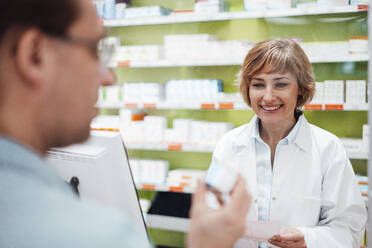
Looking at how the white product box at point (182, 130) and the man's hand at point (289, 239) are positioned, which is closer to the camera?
the man's hand at point (289, 239)

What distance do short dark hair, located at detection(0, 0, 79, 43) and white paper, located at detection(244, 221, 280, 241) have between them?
3.86 feet

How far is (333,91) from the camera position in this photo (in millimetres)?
3182

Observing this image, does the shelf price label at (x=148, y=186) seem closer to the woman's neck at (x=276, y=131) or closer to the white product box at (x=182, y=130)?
the white product box at (x=182, y=130)

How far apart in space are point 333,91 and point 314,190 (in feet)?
5.69

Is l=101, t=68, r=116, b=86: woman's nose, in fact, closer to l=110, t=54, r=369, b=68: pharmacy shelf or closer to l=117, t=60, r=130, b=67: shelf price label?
l=110, t=54, r=369, b=68: pharmacy shelf

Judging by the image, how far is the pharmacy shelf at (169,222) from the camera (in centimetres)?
391

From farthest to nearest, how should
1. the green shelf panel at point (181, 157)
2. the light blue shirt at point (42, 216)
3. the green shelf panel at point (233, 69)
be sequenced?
1. the green shelf panel at point (181, 157)
2. the green shelf panel at point (233, 69)
3. the light blue shirt at point (42, 216)

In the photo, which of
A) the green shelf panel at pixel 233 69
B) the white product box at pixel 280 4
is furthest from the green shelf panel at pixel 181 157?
the white product box at pixel 280 4

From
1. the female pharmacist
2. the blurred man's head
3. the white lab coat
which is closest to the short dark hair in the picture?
the blurred man's head

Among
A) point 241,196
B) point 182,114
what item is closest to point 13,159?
point 241,196

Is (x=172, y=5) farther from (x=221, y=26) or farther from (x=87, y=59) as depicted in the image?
(x=87, y=59)

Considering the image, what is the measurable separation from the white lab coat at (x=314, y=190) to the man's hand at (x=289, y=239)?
2 cm

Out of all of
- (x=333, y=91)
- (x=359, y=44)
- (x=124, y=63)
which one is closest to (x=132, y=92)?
(x=124, y=63)

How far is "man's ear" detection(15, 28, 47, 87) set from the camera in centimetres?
51
